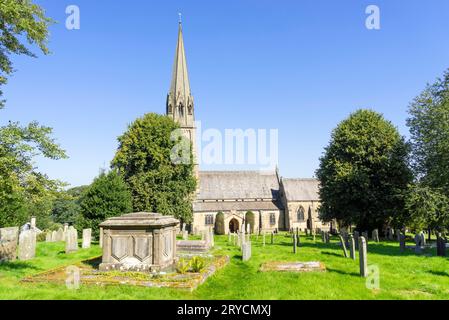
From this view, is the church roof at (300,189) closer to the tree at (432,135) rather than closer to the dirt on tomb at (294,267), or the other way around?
the tree at (432,135)

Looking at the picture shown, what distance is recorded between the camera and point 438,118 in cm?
2162

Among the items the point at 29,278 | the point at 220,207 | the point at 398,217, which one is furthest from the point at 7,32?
the point at 220,207

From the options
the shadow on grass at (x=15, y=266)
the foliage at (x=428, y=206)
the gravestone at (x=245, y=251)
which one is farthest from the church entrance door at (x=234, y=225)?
the shadow on grass at (x=15, y=266)

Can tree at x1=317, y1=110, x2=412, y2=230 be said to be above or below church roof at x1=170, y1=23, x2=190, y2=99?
below

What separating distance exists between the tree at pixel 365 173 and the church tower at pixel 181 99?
24.2m

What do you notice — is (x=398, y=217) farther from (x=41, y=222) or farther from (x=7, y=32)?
(x=41, y=222)

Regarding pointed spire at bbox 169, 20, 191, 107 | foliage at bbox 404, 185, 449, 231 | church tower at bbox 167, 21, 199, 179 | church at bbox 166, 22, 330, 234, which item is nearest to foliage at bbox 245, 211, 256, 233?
church at bbox 166, 22, 330, 234

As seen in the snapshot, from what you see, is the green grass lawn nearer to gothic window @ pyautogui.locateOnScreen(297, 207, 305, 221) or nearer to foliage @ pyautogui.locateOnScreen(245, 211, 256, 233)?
foliage @ pyautogui.locateOnScreen(245, 211, 256, 233)

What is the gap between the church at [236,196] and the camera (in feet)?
159

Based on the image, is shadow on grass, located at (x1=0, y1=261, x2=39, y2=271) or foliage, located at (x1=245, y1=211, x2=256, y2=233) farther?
foliage, located at (x1=245, y1=211, x2=256, y2=233)

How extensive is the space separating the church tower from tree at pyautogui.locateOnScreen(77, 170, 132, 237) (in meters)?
21.3

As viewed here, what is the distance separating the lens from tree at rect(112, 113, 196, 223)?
3316cm
